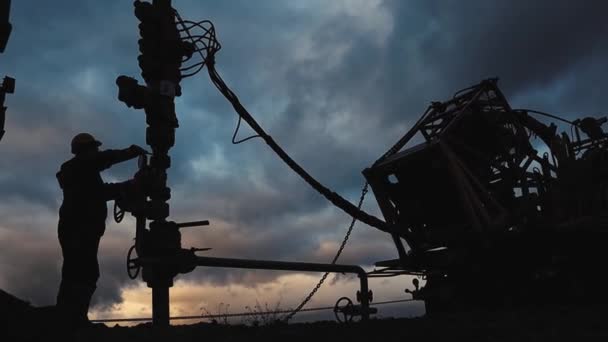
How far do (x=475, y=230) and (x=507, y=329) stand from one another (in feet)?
16.0

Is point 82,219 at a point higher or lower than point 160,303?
higher

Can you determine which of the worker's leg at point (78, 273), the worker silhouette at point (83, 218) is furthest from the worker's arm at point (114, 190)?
the worker's leg at point (78, 273)

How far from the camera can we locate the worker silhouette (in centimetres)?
616

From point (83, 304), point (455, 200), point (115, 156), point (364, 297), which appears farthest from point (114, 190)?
point (455, 200)

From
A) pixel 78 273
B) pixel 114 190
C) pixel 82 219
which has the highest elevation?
pixel 114 190

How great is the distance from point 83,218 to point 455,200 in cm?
736

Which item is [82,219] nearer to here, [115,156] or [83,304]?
[115,156]

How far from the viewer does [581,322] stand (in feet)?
21.7

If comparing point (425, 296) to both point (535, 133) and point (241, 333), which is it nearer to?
point (535, 133)

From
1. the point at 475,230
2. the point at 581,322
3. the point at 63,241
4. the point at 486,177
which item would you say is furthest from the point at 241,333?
the point at 486,177

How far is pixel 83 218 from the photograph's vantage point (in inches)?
250

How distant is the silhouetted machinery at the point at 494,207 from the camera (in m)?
10.0

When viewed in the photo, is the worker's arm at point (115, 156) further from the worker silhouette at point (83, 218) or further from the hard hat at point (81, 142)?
the hard hat at point (81, 142)

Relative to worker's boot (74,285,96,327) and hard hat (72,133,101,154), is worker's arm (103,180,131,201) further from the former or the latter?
worker's boot (74,285,96,327)
